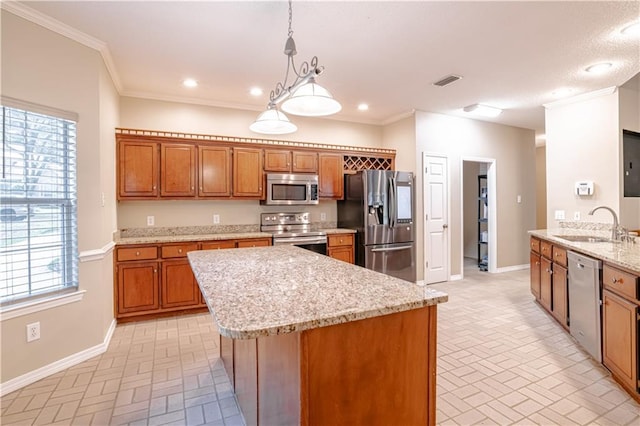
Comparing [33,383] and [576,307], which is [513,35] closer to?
[576,307]

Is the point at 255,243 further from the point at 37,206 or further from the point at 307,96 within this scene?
the point at 307,96

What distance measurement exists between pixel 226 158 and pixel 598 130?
4.81 m

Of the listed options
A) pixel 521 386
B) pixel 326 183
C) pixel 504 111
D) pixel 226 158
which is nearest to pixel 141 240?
pixel 226 158

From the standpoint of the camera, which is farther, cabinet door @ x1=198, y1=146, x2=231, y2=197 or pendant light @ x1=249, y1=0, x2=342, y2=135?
cabinet door @ x1=198, y1=146, x2=231, y2=197

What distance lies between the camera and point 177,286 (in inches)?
149

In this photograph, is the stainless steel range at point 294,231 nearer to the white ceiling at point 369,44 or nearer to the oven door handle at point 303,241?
the oven door handle at point 303,241

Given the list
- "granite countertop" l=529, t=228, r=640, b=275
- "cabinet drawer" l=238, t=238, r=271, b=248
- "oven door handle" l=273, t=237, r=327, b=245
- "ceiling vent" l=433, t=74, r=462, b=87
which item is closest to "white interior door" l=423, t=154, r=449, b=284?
"ceiling vent" l=433, t=74, r=462, b=87

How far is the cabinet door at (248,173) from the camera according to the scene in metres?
4.35

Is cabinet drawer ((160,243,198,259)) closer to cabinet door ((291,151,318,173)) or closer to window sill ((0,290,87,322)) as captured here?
window sill ((0,290,87,322))

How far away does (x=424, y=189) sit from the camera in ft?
16.8

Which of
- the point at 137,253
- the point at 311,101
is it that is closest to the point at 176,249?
the point at 137,253

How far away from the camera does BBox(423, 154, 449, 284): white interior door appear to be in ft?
16.9

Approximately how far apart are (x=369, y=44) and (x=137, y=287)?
11.5ft

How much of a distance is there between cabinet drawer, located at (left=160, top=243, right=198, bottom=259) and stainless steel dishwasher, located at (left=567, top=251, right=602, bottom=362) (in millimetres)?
3878
